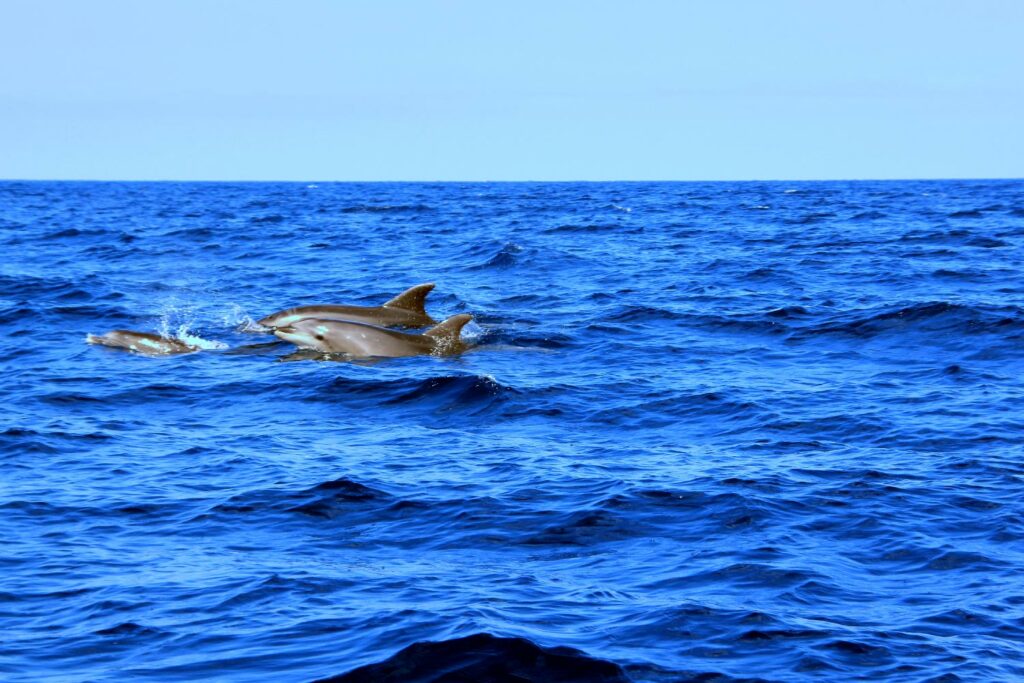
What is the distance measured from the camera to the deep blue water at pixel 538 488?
859 cm

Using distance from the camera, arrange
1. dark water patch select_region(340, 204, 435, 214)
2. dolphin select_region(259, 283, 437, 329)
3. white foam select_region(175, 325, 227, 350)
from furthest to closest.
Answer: dark water patch select_region(340, 204, 435, 214), dolphin select_region(259, 283, 437, 329), white foam select_region(175, 325, 227, 350)

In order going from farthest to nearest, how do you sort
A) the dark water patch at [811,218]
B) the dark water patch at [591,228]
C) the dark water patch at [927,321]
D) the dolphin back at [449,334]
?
the dark water patch at [811,218] < the dark water patch at [591,228] < the dark water patch at [927,321] < the dolphin back at [449,334]

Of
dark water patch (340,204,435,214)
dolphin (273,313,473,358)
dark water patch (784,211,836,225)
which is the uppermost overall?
dark water patch (784,211,836,225)

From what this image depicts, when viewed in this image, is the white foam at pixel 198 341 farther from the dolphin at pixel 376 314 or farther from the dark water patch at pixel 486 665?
the dark water patch at pixel 486 665

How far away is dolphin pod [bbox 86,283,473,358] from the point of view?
66.4 feet

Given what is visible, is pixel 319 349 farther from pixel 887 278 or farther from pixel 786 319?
pixel 887 278

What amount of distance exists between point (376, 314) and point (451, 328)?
85.0 inches

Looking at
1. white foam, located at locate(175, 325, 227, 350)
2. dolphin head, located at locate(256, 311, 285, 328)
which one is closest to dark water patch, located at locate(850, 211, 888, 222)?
dolphin head, located at locate(256, 311, 285, 328)

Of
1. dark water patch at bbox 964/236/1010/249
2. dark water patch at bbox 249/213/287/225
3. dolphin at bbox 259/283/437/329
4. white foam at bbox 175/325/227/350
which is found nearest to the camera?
white foam at bbox 175/325/227/350

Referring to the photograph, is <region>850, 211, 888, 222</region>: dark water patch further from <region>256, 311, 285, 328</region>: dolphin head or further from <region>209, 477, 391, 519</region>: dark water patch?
<region>209, 477, 391, 519</region>: dark water patch

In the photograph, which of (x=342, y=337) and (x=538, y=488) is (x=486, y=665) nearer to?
(x=538, y=488)

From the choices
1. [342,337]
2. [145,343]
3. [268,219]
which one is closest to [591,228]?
[268,219]

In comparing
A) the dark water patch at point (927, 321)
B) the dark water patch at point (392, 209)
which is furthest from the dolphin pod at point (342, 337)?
the dark water patch at point (392, 209)

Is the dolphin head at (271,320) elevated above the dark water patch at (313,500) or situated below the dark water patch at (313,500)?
above
